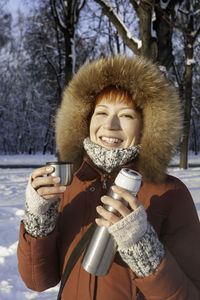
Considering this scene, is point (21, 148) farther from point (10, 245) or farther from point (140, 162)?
point (140, 162)

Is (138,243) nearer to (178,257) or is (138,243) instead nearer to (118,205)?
(118,205)

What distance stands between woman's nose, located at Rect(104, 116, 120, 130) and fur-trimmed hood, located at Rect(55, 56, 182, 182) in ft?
0.53

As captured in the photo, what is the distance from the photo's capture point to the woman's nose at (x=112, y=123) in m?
1.45

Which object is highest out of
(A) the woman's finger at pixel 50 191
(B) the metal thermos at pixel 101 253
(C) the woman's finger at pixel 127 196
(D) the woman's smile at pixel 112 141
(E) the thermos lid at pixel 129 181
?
(D) the woman's smile at pixel 112 141

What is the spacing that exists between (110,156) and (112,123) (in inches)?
6.7

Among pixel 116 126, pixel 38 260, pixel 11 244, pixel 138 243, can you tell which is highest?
pixel 116 126

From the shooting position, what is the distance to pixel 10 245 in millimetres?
3725

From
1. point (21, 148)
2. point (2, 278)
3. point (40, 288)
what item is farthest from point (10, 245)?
point (21, 148)

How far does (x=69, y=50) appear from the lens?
32.3 feet

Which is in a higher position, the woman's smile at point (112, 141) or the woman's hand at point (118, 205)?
the woman's smile at point (112, 141)

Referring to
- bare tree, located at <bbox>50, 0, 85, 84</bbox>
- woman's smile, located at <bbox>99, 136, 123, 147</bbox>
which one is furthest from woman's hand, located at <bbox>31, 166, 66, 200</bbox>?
bare tree, located at <bbox>50, 0, 85, 84</bbox>

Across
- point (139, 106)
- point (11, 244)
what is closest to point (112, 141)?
point (139, 106)

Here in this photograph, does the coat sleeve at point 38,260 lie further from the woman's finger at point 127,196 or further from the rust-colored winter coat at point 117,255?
the woman's finger at point 127,196

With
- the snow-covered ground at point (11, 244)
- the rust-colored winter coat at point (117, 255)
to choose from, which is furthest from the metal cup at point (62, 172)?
the snow-covered ground at point (11, 244)
